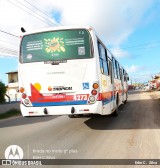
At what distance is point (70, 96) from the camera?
9.02 meters

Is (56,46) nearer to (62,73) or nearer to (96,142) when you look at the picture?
(62,73)

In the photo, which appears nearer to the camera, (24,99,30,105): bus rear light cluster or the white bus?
the white bus

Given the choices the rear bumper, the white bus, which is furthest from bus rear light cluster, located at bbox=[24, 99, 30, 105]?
the rear bumper

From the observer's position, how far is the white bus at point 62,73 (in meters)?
8.96

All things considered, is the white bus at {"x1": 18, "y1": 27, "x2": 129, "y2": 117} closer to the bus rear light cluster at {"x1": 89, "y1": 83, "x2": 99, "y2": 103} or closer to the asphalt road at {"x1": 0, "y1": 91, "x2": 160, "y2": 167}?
the bus rear light cluster at {"x1": 89, "y1": 83, "x2": 99, "y2": 103}

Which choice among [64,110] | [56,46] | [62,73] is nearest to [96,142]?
[64,110]

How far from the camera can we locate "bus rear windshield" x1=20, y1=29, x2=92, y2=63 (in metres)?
9.14

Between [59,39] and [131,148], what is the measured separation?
422cm

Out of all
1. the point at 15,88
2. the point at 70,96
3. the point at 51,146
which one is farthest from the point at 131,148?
the point at 15,88

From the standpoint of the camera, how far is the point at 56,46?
9.28 m

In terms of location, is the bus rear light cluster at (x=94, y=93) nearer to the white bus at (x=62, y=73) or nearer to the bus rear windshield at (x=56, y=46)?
the white bus at (x=62, y=73)

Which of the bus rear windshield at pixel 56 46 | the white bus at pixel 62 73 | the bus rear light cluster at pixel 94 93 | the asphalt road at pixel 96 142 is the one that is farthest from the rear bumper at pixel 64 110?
the bus rear windshield at pixel 56 46

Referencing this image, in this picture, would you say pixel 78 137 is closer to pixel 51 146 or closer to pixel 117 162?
pixel 51 146

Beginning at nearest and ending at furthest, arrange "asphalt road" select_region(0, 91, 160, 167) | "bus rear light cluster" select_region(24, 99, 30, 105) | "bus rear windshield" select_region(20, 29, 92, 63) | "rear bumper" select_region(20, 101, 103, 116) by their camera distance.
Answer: "asphalt road" select_region(0, 91, 160, 167) → "rear bumper" select_region(20, 101, 103, 116) → "bus rear windshield" select_region(20, 29, 92, 63) → "bus rear light cluster" select_region(24, 99, 30, 105)
